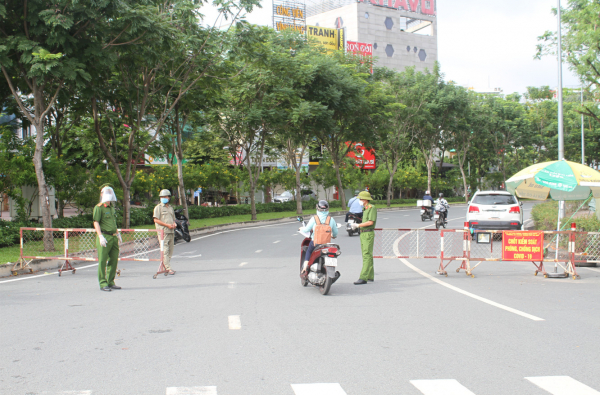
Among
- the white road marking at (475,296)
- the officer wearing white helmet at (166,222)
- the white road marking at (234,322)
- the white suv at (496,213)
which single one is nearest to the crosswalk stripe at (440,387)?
the white road marking at (234,322)

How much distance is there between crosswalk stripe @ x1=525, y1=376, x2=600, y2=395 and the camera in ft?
14.7

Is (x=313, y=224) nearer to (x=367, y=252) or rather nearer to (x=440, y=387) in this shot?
(x=367, y=252)

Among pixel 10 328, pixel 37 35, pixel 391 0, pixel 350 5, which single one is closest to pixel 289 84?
pixel 37 35

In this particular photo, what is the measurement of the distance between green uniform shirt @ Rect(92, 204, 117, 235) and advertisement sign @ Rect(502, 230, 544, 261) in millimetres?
7386

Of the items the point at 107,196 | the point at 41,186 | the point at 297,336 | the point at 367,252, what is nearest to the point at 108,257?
the point at 107,196

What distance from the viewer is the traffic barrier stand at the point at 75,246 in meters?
11.7

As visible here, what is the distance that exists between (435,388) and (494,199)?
49.4 ft

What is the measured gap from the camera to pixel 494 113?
2096 inches

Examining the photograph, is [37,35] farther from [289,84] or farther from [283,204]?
[283,204]

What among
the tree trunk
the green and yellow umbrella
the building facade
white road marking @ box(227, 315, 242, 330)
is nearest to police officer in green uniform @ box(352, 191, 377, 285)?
white road marking @ box(227, 315, 242, 330)

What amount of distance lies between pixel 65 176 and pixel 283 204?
2299 cm

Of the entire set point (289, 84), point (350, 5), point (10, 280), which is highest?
point (350, 5)

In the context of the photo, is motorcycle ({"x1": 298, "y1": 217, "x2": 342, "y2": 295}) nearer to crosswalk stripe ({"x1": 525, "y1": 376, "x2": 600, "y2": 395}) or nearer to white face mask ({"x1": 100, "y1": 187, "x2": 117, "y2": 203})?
white face mask ({"x1": 100, "y1": 187, "x2": 117, "y2": 203})

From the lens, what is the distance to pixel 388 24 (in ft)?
294
